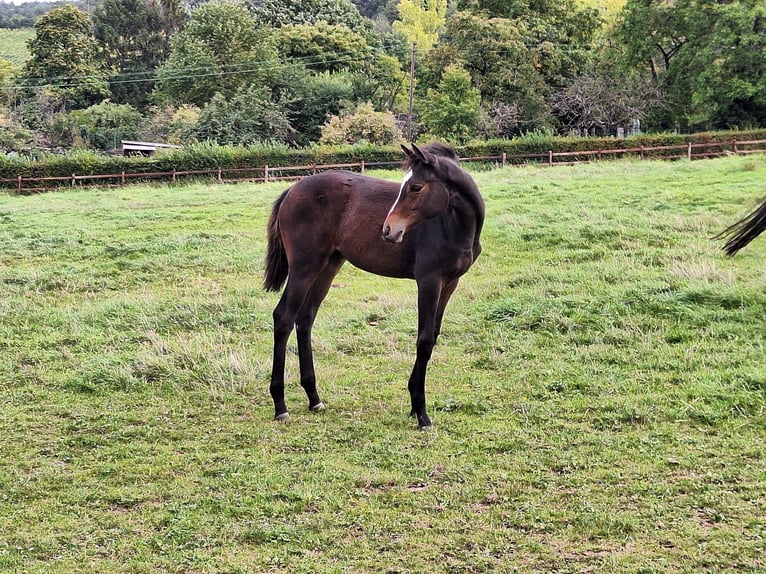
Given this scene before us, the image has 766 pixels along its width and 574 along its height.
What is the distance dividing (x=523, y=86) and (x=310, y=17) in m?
28.8

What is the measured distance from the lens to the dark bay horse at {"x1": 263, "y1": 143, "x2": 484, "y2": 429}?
17.3ft

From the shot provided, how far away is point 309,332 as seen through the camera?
5965 millimetres

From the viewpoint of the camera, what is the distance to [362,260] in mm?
5797

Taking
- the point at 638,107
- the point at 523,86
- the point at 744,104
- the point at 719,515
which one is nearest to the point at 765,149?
the point at 744,104

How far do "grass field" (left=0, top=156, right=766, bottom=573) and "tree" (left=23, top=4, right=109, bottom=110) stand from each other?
1992 inches

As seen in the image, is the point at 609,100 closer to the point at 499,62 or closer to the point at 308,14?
the point at 499,62

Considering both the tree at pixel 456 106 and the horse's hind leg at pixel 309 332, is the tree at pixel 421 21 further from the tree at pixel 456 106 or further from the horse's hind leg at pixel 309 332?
the horse's hind leg at pixel 309 332

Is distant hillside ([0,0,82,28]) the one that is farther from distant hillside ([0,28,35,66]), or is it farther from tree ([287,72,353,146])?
tree ([287,72,353,146])

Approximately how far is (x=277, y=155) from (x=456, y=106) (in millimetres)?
12561

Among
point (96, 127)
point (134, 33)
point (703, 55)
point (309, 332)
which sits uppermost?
point (134, 33)

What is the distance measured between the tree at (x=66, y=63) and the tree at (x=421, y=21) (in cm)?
2931

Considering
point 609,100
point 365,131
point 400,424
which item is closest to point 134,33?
point 365,131

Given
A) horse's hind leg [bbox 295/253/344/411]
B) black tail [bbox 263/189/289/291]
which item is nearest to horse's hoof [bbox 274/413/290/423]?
horse's hind leg [bbox 295/253/344/411]

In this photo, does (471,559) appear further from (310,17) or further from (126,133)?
(310,17)
